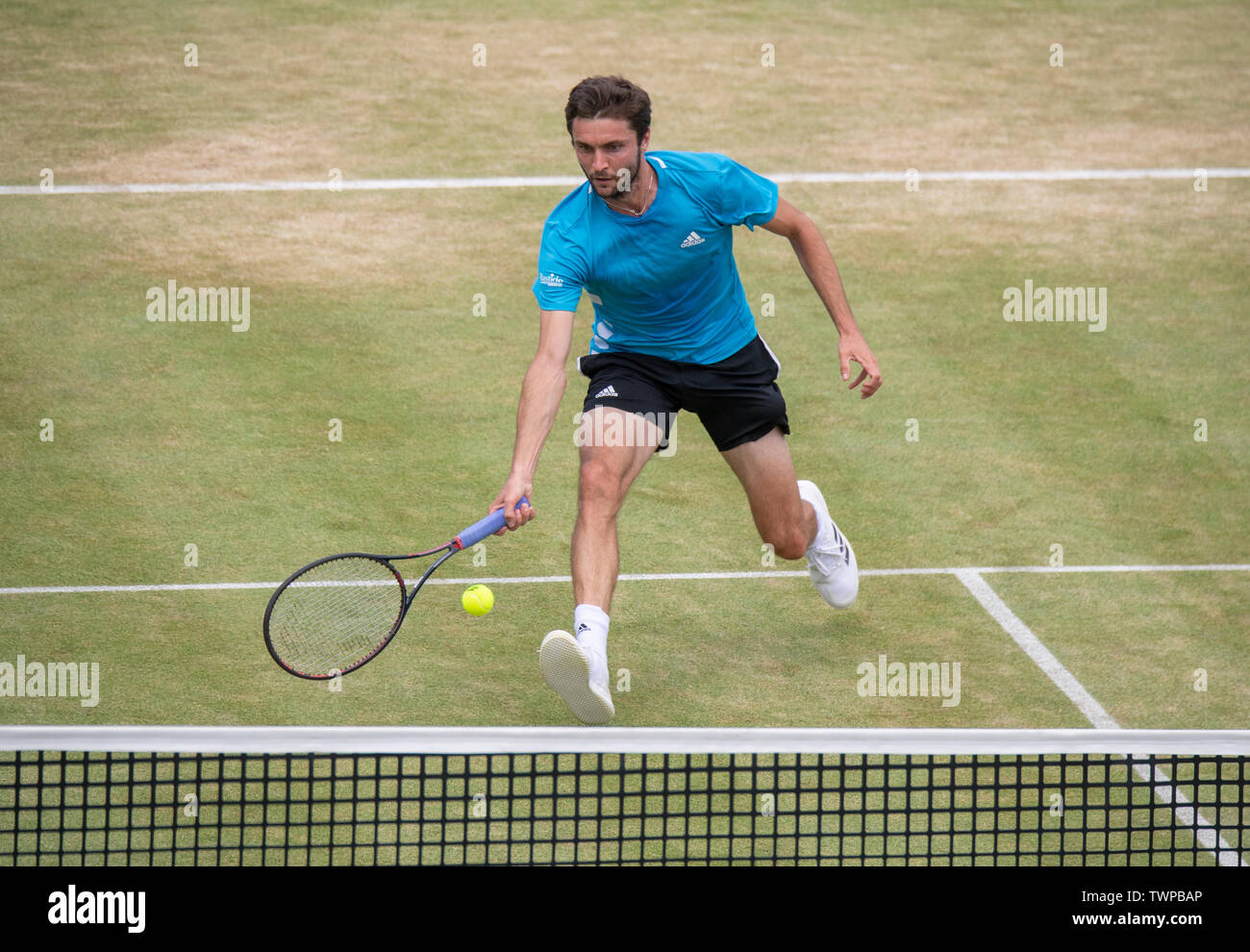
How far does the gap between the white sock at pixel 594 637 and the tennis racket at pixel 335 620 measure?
1.69 ft

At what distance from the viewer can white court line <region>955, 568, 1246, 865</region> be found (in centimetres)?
532

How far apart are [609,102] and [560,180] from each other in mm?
6656

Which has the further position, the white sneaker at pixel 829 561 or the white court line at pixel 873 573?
the white court line at pixel 873 573

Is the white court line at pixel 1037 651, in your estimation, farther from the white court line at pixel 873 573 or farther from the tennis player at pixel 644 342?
the tennis player at pixel 644 342

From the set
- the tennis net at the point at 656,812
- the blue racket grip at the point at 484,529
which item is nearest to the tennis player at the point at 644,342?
the blue racket grip at the point at 484,529

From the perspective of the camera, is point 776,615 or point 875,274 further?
point 875,274

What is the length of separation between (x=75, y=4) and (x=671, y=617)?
10704 mm

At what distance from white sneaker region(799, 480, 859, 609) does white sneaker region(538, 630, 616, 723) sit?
4.24ft

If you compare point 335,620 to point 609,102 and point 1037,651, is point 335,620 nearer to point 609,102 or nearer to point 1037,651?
point 609,102

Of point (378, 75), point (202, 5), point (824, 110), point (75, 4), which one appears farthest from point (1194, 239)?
point (75, 4)

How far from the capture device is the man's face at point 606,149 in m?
5.61
